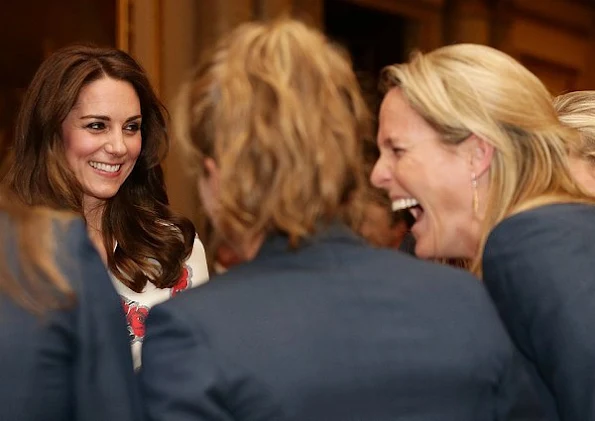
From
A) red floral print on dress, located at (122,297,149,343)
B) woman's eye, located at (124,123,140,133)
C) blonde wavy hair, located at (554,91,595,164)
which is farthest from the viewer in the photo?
woman's eye, located at (124,123,140,133)

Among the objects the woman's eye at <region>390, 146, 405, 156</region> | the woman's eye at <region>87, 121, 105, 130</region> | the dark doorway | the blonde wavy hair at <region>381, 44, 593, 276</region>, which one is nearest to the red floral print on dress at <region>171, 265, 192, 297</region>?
the woman's eye at <region>87, 121, 105, 130</region>

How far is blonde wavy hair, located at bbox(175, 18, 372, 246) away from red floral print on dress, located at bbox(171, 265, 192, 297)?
4.23ft

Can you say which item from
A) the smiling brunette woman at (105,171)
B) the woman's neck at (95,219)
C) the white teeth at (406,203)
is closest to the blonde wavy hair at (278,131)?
the white teeth at (406,203)

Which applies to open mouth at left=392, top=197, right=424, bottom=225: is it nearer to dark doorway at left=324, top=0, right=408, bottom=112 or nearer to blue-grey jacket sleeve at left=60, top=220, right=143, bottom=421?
blue-grey jacket sleeve at left=60, top=220, right=143, bottom=421

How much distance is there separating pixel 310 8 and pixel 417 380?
14.5 feet

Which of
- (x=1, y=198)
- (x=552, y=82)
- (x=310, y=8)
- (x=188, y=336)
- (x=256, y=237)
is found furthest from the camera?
(x=552, y=82)

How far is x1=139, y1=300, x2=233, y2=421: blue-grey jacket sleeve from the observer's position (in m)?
1.53

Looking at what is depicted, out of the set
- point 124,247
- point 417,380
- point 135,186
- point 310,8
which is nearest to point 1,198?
point 417,380

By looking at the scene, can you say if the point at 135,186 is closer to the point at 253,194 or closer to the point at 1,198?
the point at 1,198

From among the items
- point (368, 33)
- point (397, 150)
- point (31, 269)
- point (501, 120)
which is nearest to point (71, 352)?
point (31, 269)

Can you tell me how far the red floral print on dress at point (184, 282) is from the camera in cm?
295

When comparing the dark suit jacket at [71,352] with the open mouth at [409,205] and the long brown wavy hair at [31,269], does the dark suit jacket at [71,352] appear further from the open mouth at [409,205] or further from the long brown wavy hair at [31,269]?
the open mouth at [409,205]

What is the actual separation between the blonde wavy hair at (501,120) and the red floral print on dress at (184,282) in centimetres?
106

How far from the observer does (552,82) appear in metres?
8.12
